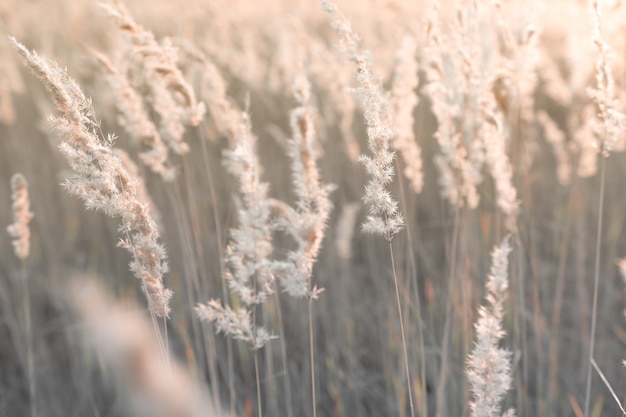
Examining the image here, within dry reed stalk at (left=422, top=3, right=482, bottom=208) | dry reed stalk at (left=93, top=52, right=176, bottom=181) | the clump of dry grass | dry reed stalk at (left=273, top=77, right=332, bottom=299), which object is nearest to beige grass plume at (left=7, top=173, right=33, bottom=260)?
dry reed stalk at (left=93, top=52, right=176, bottom=181)

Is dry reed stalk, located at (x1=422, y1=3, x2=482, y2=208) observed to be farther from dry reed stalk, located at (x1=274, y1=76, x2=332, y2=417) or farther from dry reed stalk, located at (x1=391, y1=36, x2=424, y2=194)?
dry reed stalk, located at (x1=274, y1=76, x2=332, y2=417)

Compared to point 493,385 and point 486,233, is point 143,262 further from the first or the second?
point 486,233

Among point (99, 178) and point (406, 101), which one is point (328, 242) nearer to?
point (406, 101)

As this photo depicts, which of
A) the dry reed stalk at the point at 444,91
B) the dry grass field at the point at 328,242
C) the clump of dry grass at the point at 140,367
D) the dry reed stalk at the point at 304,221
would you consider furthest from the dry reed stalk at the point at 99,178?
the dry reed stalk at the point at 444,91

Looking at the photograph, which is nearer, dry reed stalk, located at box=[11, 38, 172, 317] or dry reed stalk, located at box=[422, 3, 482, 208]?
dry reed stalk, located at box=[11, 38, 172, 317]

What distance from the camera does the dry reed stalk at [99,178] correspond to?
42.5 inches

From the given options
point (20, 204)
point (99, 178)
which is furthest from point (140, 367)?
point (20, 204)

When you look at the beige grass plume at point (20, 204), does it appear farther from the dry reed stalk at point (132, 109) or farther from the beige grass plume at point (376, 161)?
the beige grass plume at point (376, 161)

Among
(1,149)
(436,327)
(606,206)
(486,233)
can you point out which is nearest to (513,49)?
(486,233)

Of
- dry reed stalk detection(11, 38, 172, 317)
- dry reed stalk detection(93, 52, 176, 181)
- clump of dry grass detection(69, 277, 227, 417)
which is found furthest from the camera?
dry reed stalk detection(93, 52, 176, 181)

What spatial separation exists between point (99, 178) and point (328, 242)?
1.89m

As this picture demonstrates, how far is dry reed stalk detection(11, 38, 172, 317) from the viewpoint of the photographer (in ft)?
3.54

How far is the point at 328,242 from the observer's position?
2.92 meters

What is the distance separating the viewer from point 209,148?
3.68m
